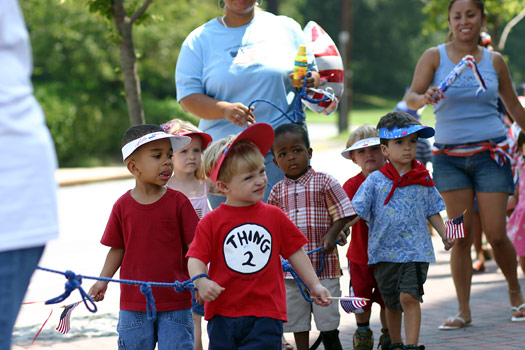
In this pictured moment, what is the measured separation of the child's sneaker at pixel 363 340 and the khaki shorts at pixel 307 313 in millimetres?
357

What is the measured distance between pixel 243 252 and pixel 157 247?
1.87ft

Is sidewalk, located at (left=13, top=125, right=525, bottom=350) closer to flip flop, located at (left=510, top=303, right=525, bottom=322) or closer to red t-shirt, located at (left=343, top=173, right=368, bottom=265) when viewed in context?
flip flop, located at (left=510, top=303, right=525, bottom=322)

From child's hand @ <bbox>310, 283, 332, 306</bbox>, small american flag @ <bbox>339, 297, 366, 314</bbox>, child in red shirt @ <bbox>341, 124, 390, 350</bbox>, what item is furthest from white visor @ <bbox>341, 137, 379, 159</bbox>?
child's hand @ <bbox>310, 283, 332, 306</bbox>

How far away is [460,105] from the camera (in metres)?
5.76

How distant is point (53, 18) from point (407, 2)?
4463 cm

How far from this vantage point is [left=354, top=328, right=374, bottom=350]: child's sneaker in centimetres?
522

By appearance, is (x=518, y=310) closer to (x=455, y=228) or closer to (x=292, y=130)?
(x=455, y=228)

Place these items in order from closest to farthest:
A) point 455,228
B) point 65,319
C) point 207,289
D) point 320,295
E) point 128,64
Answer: point 207,289, point 320,295, point 65,319, point 455,228, point 128,64

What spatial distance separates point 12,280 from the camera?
233 cm

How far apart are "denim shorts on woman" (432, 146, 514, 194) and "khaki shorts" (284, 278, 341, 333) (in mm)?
1337

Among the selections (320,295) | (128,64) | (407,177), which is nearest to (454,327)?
(407,177)

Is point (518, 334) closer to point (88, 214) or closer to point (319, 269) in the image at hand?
point (319, 269)

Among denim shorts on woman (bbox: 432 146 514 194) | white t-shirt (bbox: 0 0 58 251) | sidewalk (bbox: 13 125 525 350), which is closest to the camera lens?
white t-shirt (bbox: 0 0 58 251)

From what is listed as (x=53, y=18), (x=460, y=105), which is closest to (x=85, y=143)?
(x=53, y=18)
